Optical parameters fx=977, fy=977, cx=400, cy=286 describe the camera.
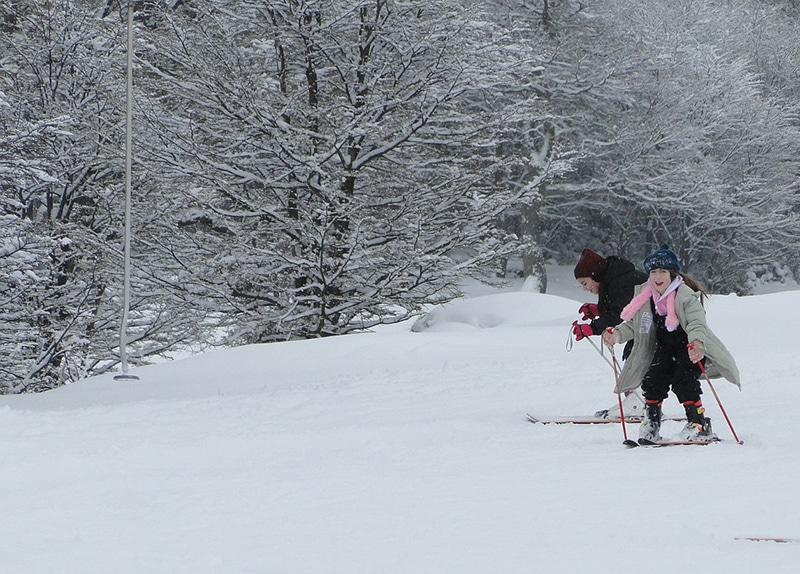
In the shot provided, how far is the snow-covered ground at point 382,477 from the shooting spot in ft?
11.9

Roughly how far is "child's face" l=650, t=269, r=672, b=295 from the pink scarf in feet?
0.09

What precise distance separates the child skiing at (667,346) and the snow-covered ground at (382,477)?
305mm

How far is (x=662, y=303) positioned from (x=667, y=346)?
0.29m

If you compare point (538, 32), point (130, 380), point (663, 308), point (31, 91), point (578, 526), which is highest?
point (538, 32)

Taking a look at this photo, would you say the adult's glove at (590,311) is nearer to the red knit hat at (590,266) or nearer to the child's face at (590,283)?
the child's face at (590,283)

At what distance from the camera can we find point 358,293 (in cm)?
1326

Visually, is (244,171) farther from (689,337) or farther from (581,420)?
(689,337)

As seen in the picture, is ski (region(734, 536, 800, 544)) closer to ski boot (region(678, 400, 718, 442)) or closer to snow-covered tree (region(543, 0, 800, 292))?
ski boot (region(678, 400, 718, 442))

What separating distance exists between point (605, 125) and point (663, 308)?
20129 millimetres

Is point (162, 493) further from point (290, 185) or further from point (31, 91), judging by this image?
point (31, 91)

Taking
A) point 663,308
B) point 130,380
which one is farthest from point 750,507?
point 130,380

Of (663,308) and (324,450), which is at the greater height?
(663,308)

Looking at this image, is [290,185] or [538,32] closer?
[290,185]

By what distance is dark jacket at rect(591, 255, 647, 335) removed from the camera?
7262mm
